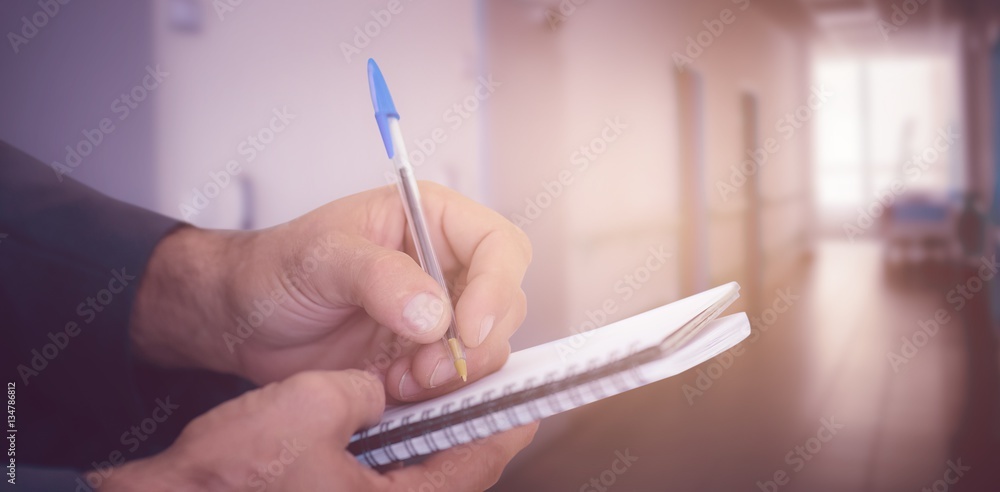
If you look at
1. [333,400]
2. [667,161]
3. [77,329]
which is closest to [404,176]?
[333,400]

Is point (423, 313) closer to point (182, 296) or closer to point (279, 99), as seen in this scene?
point (182, 296)

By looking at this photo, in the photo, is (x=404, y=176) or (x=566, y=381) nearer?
(x=566, y=381)

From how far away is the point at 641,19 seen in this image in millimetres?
1018

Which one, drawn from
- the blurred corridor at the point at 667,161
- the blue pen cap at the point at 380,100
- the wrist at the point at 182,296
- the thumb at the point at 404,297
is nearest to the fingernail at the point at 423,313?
the thumb at the point at 404,297

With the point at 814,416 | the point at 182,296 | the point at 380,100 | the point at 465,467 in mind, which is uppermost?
the point at 380,100

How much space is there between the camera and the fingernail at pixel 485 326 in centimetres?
40

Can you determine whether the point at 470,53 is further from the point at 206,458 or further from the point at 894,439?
the point at 894,439

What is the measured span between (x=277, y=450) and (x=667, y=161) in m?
0.85

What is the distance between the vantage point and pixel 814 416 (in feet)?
2.77

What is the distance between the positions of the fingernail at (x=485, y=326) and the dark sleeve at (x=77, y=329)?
296mm

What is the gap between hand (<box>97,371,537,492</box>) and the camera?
0.31 m

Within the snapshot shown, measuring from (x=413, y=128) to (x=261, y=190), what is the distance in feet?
0.73

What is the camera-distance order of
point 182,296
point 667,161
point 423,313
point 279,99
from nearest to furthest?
point 423,313
point 182,296
point 279,99
point 667,161

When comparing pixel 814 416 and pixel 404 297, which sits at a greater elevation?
pixel 404 297
